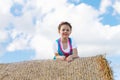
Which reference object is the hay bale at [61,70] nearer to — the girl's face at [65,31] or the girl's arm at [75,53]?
the girl's arm at [75,53]

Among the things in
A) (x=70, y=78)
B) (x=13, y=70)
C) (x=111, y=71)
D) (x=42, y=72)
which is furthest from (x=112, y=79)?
(x=13, y=70)

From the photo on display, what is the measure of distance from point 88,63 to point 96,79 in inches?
18.3

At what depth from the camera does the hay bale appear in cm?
691

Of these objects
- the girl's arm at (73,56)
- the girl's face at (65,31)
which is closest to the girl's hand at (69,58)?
the girl's arm at (73,56)

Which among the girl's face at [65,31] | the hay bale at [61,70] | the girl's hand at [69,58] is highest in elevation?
the girl's face at [65,31]

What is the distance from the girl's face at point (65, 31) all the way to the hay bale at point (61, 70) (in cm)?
52

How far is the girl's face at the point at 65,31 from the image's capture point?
7695 millimetres

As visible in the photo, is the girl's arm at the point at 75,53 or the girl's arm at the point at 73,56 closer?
the girl's arm at the point at 73,56

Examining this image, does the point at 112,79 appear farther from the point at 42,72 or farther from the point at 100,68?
the point at 42,72

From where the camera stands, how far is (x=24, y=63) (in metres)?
7.44

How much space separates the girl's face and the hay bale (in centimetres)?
52

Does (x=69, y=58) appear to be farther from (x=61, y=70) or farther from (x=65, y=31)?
(x=65, y=31)

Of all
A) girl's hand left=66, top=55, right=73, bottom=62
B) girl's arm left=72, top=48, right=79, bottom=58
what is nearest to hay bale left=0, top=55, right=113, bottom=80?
girl's hand left=66, top=55, right=73, bottom=62

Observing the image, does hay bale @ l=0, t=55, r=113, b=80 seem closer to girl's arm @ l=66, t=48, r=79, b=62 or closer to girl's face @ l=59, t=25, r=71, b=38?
girl's arm @ l=66, t=48, r=79, b=62
